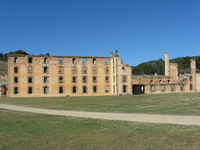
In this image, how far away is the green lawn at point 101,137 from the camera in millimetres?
6723

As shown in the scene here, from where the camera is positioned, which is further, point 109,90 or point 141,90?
point 141,90

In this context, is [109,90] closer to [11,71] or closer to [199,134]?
[11,71]

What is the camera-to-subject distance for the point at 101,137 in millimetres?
7852

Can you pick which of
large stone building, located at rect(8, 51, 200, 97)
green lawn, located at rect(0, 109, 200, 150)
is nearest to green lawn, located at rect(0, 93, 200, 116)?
green lawn, located at rect(0, 109, 200, 150)

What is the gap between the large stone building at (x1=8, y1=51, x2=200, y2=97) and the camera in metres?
44.6

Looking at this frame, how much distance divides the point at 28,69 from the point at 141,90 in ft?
89.1

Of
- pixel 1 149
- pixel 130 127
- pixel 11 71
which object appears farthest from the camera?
pixel 11 71

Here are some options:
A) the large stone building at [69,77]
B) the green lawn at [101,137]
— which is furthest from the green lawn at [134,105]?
the large stone building at [69,77]

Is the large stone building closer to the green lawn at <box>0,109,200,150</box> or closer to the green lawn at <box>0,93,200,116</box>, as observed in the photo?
the green lawn at <box>0,93,200,116</box>

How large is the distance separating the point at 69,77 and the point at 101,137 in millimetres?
39903

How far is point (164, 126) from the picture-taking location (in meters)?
9.68

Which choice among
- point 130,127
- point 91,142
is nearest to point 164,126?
point 130,127

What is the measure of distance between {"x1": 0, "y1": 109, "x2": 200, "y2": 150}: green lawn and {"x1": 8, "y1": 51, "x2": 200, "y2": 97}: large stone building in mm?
36212

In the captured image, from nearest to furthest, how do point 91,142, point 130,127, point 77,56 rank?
point 91,142 → point 130,127 → point 77,56
